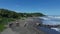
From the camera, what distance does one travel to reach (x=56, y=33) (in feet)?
90.9

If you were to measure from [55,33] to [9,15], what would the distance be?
→ 2044 inches

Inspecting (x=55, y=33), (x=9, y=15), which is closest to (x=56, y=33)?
(x=55, y=33)

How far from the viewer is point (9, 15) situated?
254 ft

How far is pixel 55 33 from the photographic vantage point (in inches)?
1088

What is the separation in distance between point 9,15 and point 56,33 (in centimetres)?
5192

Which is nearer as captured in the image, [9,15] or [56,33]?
[56,33]

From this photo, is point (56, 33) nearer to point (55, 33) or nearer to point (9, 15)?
point (55, 33)

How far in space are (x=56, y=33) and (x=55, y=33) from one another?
19 centimetres

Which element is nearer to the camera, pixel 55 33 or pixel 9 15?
pixel 55 33
